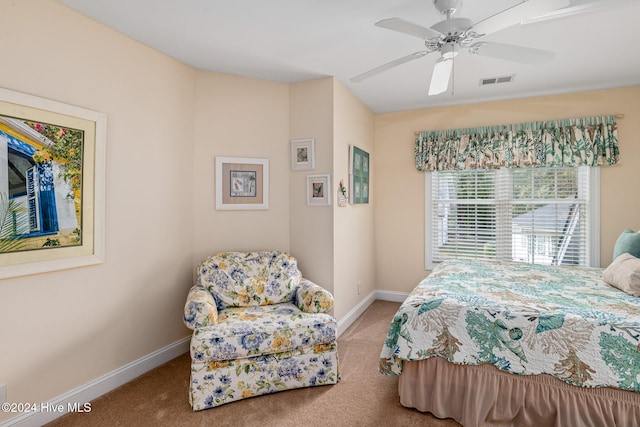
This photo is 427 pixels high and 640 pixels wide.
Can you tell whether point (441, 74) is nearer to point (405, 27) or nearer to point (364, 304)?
point (405, 27)

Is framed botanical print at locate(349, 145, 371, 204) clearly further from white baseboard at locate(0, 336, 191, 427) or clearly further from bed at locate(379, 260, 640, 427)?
white baseboard at locate(0, 336, 191, 427)

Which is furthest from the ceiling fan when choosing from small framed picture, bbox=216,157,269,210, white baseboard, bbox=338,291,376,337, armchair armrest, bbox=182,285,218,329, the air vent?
white baseboard, bbox=338,291,376,337

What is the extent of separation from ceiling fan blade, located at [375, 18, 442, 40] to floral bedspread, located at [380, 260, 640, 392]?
5.22ft

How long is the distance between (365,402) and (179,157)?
244 cm

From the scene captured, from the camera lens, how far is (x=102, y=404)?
212 centimetres

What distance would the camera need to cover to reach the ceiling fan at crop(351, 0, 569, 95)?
1562mm

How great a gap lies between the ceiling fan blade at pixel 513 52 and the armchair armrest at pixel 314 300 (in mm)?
1972

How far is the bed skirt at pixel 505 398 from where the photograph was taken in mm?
1651

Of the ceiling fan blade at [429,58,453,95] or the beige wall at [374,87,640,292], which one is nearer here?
the ceiling fan blade at [429,58,453,95]

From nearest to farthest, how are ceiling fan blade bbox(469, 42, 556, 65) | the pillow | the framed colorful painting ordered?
the framed colorful painting, ceiling fan blade bbox(469, 42, 556, 65), the pillow

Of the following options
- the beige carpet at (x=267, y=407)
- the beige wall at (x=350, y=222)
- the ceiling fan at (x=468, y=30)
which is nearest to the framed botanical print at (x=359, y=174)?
the beige wall at (x=350, y=222)

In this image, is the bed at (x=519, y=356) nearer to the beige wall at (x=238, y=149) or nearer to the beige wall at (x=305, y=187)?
the beige wall at (x=305, y=187)

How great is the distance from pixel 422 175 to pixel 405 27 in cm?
260

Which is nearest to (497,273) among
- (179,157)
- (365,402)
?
(365,402)
